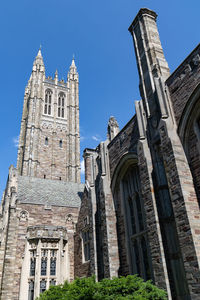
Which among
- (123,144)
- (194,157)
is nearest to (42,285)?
(123,144)

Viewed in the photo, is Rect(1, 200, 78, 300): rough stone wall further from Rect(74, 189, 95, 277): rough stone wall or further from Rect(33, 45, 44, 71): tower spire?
Rect(33, 45, 44, 71): tower spire

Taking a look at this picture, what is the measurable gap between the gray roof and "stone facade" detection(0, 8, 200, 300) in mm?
94

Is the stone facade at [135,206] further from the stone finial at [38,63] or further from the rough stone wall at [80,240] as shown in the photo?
the stone finial at [38,63]

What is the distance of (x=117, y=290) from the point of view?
7.96 meters

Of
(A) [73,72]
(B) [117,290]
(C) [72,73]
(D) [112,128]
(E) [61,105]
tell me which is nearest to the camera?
(B) [117,290]

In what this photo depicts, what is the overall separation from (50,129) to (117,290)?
138 feet

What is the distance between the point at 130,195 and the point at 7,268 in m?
8.45

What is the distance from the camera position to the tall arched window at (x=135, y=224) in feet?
34.5

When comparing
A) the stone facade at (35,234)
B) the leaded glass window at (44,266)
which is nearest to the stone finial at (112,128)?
the stone facade at (35,234)

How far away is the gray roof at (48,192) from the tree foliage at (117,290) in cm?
922

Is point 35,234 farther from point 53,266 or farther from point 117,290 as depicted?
point 117,290

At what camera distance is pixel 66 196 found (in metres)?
20.7

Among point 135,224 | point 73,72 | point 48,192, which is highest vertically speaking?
point 73,72

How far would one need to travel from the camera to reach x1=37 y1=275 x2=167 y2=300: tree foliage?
24.8ft
